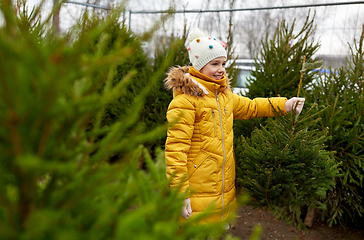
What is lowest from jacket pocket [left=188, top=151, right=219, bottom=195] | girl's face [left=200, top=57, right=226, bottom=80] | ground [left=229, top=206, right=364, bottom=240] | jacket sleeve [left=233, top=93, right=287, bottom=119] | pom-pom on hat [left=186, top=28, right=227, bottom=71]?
ground [left=229, top=206, right=364, bottom=240]

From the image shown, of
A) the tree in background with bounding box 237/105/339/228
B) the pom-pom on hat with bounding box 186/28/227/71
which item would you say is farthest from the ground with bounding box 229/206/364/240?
A: the pom-pom on hat with bounding box 186/28/227/71

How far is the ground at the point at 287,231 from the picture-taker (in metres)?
3.33

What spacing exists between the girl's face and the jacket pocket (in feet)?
2.31

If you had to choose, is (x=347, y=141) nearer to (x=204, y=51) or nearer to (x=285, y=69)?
(x=285, y=69)

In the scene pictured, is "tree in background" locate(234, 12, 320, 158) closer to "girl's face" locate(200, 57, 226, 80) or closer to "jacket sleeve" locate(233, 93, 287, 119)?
"jacket sleeve" locate(233, 93, 287, 119)

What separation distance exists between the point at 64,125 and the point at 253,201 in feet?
6.80

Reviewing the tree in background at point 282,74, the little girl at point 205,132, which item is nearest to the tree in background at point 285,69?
the tree in background at point 282,74

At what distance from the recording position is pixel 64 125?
600 millimetres

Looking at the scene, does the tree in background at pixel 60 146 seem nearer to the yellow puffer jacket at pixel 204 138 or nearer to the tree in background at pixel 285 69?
the yellow puffer jacket at pixel 204 138

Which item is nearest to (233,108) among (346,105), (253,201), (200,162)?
(200,162)

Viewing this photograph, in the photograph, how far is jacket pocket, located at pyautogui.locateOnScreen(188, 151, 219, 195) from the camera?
2268mm

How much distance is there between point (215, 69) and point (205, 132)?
58 cm

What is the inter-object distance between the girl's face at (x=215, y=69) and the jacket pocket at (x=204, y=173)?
0.70 m

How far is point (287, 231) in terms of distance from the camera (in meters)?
3.49
